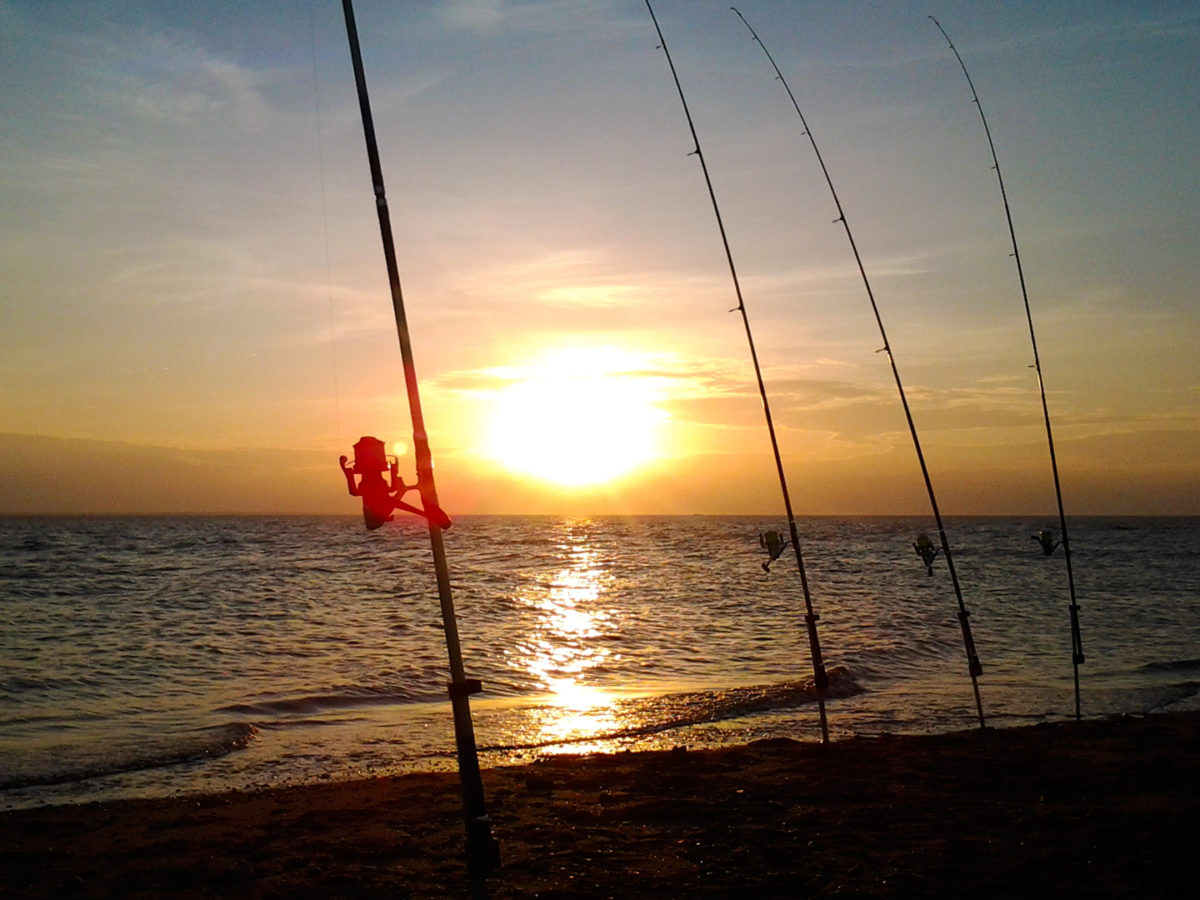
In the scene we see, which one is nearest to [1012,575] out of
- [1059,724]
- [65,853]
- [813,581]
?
[813,581]

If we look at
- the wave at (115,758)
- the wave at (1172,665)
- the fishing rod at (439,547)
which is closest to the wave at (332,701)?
the wave at (115,758)

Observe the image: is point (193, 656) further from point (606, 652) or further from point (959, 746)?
point (959, 746)

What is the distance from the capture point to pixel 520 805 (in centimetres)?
845

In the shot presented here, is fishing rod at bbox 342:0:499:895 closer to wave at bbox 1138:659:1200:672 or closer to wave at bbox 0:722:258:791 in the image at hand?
wave at bbox 0:722:258:791

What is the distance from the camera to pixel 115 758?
11352mm

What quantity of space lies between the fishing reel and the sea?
18.7ft

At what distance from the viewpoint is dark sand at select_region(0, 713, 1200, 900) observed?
20.5 feet

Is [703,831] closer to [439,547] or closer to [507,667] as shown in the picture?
[439,547]

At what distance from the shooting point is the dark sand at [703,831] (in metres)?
6.25

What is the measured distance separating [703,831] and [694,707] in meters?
6.74

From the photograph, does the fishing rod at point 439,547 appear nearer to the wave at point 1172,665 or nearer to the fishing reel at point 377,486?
the fishing reel at point 377,486

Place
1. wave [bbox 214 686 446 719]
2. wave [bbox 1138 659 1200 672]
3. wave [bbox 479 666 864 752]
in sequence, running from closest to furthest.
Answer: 1. wave [bbox 479 666 864 752]
2. wave [bbox 214 686 446 719]
3. wave [bbox 1138 659 1200 672]

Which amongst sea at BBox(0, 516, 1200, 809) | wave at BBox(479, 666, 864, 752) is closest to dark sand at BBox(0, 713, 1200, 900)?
sea at BBox(0, 516, 1200, 809)

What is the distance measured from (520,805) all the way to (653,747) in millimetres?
3479
